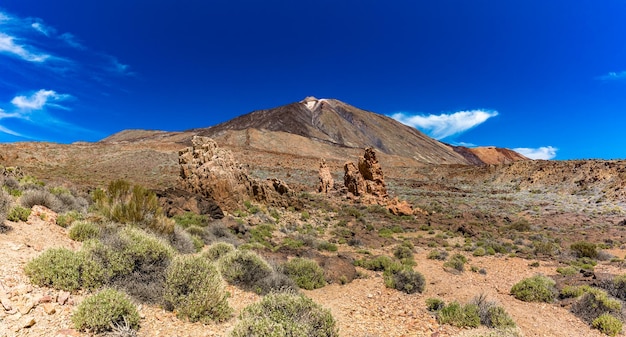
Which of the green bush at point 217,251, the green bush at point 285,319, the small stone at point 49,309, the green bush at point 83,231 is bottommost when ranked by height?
the green bush at point 285,319

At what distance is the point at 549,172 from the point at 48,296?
5096cm

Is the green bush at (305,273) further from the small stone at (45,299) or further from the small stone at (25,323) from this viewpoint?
the small stone at (25,323)

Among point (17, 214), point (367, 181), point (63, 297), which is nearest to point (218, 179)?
point (17, 214)

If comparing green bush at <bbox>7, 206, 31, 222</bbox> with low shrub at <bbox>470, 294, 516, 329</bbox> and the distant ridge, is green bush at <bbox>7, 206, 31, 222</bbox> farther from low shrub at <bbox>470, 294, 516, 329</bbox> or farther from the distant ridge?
the distant ridge

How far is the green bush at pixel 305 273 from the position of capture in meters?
8.02

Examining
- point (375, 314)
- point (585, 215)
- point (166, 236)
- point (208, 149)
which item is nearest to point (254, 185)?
point (208, 149)

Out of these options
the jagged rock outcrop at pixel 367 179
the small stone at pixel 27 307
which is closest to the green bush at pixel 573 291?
the small stone at pixel 27 307

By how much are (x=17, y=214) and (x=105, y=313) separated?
4.51 meters

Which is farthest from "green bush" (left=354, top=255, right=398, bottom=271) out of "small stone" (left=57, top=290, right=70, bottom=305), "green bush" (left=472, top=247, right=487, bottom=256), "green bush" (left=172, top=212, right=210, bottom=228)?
"small stone" (left=57, top=290, right=70, bottom=305)

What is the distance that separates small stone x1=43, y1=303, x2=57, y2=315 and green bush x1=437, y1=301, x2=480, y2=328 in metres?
5.96

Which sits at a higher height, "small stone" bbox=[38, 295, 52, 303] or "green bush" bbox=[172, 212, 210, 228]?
"green bush" bbox=[172, 212, 210, 228]

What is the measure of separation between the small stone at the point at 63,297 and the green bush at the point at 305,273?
458 centimetres

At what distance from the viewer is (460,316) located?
6281 millimetres

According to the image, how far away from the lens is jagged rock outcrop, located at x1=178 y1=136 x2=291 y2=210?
1739cm
